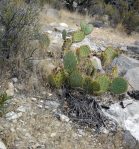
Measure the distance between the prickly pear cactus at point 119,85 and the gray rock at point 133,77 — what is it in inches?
31.3

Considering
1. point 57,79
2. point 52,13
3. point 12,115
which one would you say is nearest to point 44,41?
point 57,79

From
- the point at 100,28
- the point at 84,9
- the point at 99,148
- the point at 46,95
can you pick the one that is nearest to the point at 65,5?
the point at 84,9

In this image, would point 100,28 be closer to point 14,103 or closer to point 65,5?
point 65,5

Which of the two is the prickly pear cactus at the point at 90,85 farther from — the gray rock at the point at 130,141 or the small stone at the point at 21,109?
the small stone at the point at 21,109

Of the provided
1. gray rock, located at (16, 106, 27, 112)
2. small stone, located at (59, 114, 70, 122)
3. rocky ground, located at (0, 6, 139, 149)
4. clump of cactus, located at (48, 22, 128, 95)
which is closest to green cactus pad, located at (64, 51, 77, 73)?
clump of cactus, located at (48, 22, 128, 95)

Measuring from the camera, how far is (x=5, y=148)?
4.93m

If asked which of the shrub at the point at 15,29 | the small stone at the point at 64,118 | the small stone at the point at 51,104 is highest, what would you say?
the shrub at the point at 15,29

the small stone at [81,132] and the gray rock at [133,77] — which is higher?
the gray rock at [133,77]

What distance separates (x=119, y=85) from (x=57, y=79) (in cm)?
99

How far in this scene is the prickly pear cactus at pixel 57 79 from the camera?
6.39 m

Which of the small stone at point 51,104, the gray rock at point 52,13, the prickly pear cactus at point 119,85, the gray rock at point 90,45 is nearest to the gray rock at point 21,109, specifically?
the small stone at point 51,104

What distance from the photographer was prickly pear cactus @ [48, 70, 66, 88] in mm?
6386

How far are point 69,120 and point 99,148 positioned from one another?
0.65 m

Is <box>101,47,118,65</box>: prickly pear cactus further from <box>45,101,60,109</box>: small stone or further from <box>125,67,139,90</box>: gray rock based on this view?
<box>45,101,60,109</box>: small stone
